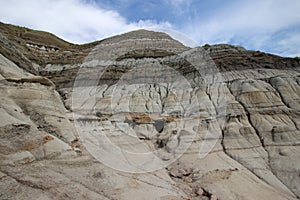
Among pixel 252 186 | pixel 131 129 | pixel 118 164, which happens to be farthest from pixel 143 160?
pixel 252 186

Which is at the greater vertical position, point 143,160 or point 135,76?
point 135,76

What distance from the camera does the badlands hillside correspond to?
10.4 metres

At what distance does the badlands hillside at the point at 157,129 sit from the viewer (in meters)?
10.4

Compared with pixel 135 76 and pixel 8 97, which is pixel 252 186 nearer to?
pixel 8 97

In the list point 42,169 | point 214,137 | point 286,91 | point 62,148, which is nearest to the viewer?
point 42,169

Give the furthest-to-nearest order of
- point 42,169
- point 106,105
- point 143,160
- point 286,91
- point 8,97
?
point 106,105
point 286,91
point 143,160
point 8,97
point 42,169

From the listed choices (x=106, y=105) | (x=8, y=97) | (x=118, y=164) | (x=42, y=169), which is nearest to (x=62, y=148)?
(x=42, y=169)

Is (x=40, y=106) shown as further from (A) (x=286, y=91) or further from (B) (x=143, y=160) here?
(A) (x=286, y=91)

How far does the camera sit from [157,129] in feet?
65.7

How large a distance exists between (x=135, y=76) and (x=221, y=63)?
10.1 metres

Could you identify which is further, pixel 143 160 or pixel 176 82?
pixel 176 82

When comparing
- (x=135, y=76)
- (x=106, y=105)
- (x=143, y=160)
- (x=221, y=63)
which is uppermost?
(x=221, y=63)

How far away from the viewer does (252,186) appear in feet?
42.9

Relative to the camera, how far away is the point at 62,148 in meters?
11.5
